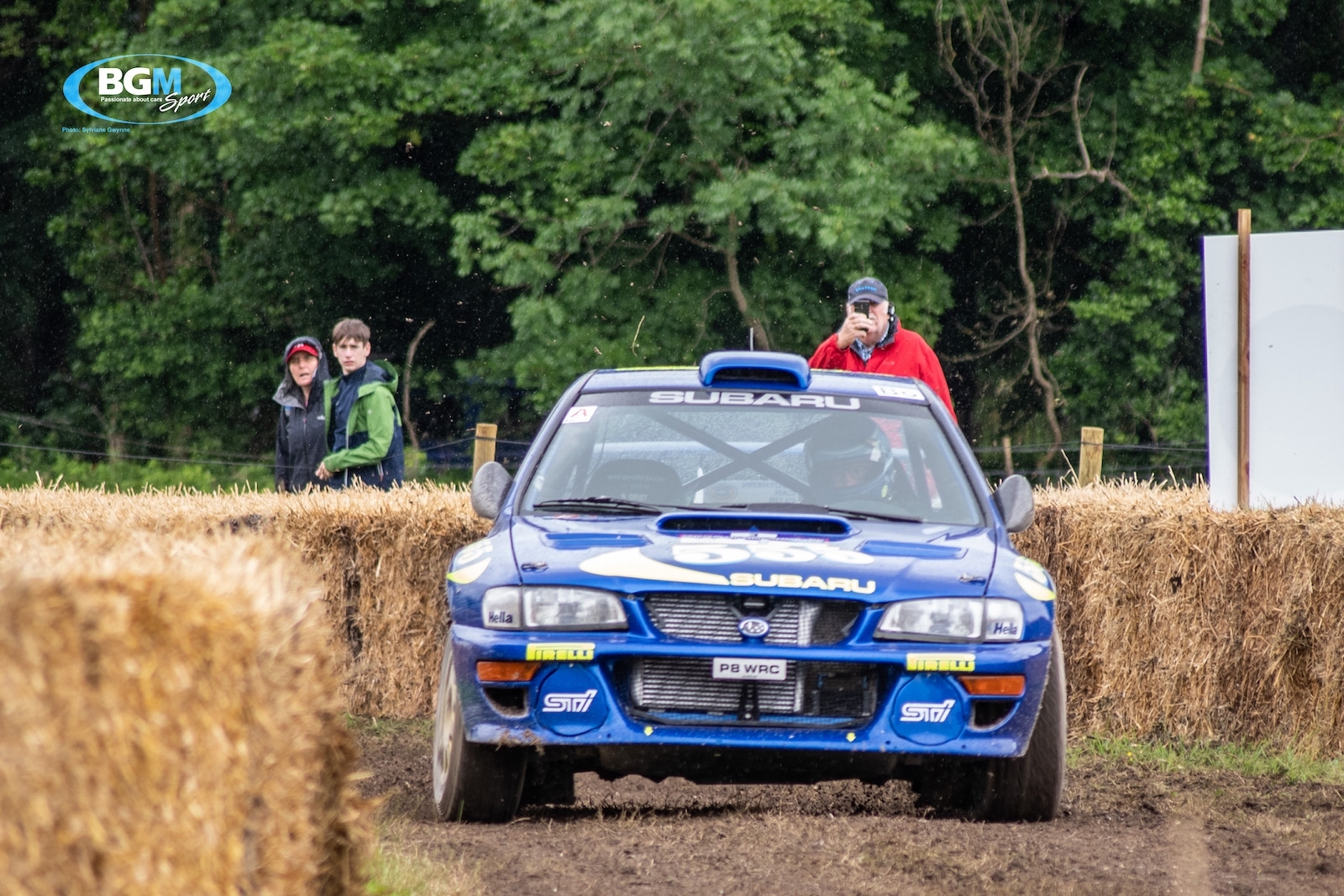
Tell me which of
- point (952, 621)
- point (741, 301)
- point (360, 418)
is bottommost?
point (952, 621)

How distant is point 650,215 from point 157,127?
8795mm

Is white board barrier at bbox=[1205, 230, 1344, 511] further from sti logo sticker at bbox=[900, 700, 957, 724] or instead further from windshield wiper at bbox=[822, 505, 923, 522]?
sti logo sticker at bbox=[900, 700, 957, 724]

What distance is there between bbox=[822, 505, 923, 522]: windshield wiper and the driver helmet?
0.32m

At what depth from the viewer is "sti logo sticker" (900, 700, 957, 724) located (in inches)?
217

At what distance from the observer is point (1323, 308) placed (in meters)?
8.90

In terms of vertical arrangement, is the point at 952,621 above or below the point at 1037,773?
above

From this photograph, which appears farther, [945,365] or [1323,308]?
[945,365]

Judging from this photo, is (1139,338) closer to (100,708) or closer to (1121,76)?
(1121,76)

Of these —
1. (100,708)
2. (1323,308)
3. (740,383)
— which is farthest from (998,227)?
(100,708)

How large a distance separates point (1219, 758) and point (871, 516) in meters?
3.06

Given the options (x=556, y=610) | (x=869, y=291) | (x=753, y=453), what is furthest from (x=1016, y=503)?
(x=869, y=291)

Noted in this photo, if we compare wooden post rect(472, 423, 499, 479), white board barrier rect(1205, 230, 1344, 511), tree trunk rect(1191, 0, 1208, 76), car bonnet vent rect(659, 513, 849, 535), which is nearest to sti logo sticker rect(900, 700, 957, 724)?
car bonnet vent rect(659, 513, 849, 535)

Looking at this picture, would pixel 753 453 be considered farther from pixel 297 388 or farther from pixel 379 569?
pixel 297 388

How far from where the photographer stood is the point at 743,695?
18.1 ft
